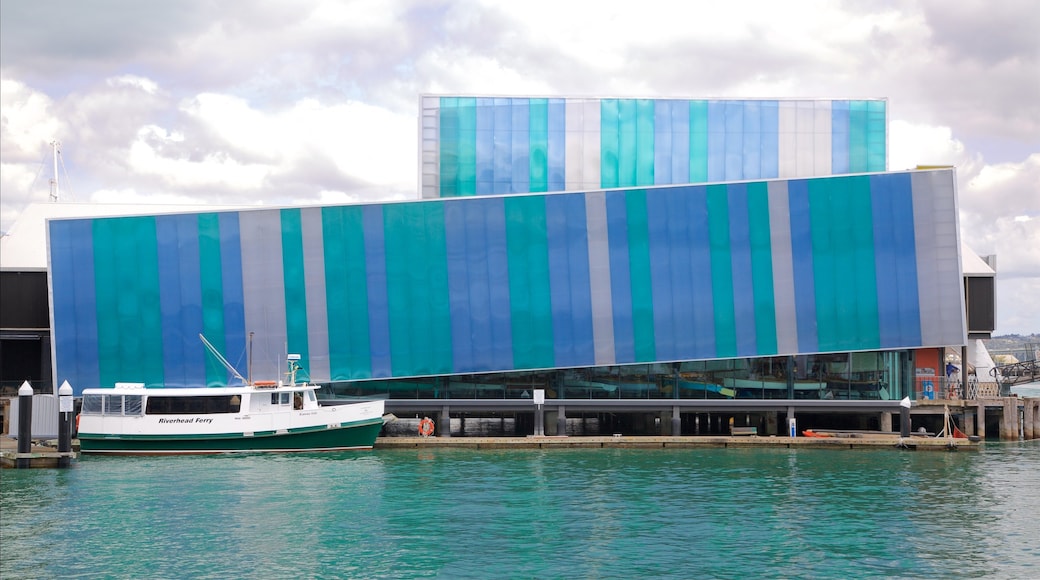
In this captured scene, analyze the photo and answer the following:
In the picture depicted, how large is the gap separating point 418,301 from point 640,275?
1096cm

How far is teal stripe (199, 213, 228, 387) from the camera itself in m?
56.4

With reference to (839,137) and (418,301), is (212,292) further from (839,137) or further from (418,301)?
(839,137)

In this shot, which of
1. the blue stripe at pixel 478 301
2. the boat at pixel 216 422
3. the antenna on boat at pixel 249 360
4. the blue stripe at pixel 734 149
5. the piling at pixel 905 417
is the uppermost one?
the blue stripe at pixel 734 149

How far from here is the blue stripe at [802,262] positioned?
56.9m

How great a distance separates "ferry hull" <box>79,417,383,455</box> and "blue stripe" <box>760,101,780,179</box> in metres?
24.7

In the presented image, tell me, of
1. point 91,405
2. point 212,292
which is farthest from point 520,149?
point 91,405

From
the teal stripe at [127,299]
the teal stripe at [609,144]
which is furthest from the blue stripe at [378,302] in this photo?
the teal stripe at [609,144]

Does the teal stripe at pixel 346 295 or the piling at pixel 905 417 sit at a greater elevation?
the teal stripe at pixel 346 295

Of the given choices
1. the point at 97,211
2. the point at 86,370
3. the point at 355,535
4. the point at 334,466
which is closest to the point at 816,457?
the point at 334,466

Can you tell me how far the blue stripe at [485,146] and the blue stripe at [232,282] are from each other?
41.7 feet

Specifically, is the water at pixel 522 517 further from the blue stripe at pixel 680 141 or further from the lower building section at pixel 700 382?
the blue stripe at pixel 680 141

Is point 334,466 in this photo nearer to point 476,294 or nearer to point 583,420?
point 476,294

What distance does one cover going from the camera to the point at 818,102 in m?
61.4

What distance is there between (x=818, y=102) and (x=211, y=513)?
39804 mm
